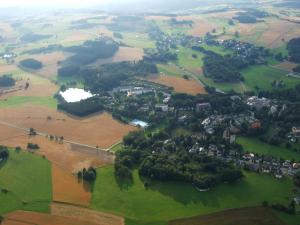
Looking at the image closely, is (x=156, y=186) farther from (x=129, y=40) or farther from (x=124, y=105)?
(x=129, y=40)

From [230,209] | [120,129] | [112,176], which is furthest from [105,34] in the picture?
[230,209]

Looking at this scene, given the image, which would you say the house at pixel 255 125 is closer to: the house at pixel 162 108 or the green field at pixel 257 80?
the house at pixel 162 108

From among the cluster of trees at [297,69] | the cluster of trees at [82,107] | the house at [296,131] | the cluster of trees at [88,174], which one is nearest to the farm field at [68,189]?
the cluster of trees at [88,174]

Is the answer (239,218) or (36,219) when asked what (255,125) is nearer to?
(239,218)

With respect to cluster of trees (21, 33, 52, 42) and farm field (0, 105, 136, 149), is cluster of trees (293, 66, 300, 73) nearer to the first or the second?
farm field (0, 105, 136, 149)

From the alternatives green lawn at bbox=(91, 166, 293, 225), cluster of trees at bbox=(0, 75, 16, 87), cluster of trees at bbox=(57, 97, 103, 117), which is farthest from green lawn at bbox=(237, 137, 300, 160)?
cluster of trees at bbox=(0, 75, 16, 87)
